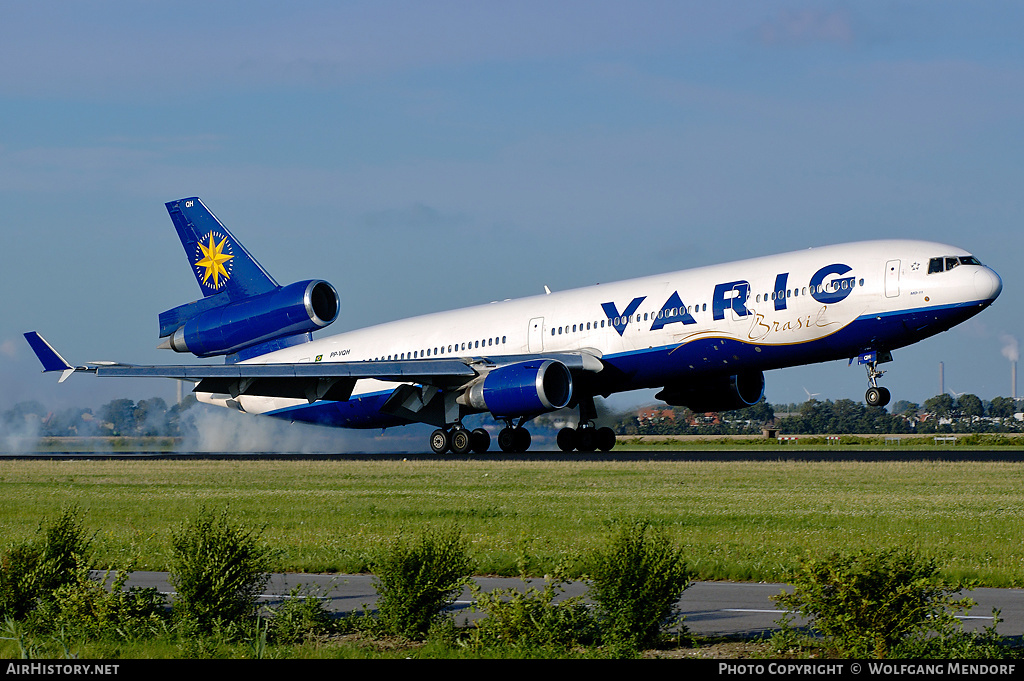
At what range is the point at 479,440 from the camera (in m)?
40.7

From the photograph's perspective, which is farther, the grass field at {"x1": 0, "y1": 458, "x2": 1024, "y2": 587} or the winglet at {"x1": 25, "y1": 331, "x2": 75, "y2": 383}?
the winglet at {"x1": 25, "y1": 331, "x2": 75, "y2": 383}

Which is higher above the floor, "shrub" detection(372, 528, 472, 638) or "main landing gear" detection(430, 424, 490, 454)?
"main landing gear" detection(430, 424, 490, 454)

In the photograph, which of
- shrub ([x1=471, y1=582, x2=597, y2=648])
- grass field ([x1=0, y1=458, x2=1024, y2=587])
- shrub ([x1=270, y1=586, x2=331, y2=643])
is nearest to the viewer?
shrub ([x1=471, y1=582, x2=597, y2=648])

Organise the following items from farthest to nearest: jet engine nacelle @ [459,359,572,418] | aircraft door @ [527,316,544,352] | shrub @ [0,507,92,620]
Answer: aircraft door @ [527,316,544,352] < jet engine nacelle @ [459,359,572,418] < shrub @ [0,507,92,620]

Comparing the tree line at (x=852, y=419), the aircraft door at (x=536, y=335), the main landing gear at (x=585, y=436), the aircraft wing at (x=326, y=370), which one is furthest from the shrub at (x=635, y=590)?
the tree line at (x=852, y=419)

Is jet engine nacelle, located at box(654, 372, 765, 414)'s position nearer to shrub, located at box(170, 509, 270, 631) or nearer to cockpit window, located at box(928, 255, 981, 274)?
cockpit window, located at box(928, 255, 981, 274)

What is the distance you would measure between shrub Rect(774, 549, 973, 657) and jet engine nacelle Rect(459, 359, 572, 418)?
2761cm

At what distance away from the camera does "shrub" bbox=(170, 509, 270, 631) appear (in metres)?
10.1

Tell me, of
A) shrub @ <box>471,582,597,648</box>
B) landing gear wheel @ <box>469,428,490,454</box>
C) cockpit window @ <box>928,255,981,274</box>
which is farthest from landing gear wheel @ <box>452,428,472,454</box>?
shrub @ <box>471,582,597,648</box>

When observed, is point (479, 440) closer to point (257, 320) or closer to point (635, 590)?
point (257, 320)

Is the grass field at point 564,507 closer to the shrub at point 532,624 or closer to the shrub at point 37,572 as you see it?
the shrub at point 37,572

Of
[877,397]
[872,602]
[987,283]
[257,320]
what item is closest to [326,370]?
[257,320]

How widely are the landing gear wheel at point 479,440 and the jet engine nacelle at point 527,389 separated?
2.70m
